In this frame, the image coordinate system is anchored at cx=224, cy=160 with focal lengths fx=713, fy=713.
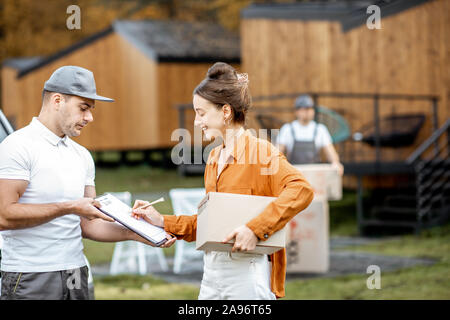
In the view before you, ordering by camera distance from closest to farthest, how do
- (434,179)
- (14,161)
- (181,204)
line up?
1. (14,161)
2. (181,204)
3. (434,179)

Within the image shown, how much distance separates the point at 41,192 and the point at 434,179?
11439 millimetres

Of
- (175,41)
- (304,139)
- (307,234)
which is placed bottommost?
(307,234)

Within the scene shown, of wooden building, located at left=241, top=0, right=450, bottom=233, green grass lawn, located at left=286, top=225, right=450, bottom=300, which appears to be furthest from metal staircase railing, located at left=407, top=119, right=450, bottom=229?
green grass lawn, located at left=286, top=225, right=450, bottom=300

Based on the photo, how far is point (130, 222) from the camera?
3.49 m

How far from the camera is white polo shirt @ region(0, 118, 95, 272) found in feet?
10.9

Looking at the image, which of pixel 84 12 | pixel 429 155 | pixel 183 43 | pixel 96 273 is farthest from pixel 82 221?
pixel 84 12

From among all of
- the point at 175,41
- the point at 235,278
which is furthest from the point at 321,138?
the point at 175,41

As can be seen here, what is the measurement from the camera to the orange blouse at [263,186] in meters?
3.18

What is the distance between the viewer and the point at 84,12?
35.7 metres

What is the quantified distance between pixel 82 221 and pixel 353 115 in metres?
12.9

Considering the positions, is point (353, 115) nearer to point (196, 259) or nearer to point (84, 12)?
point (196, 259)

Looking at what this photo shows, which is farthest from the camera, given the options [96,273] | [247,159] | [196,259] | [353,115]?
[353,115]

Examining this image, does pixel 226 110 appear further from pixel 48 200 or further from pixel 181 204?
pixel 181 204

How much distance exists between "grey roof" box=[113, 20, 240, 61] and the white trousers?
65.2 feet
